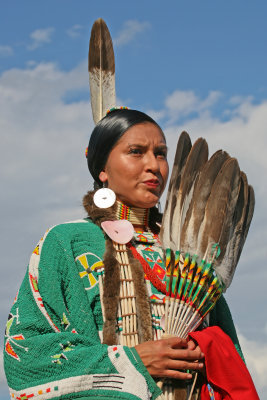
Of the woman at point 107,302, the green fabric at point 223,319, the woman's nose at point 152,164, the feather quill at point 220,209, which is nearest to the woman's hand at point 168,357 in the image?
the woman at point 107,302

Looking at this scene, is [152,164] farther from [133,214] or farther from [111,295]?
[111,295]

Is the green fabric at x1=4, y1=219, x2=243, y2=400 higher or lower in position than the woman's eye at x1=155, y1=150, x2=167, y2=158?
lower

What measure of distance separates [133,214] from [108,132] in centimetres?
45

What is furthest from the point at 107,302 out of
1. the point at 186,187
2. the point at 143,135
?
the point at 143,135

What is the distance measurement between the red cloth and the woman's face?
79 centimetres

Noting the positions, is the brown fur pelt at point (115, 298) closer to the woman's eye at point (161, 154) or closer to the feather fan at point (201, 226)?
the feather fan at point (201, 226)

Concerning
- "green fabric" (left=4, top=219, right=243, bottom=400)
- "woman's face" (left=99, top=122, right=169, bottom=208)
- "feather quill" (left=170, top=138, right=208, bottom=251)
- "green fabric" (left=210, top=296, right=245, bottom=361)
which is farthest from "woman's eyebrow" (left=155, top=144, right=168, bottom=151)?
"green fabric" (left=210, top=296, right=245, bottom=361)

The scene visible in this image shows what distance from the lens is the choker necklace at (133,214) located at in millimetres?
3365

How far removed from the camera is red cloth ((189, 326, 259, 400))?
2859 mm

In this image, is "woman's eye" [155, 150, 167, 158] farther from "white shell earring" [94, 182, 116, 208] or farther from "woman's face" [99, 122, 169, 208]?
"white shell earring" [94, 182, 116, 208]

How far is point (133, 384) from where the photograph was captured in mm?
2650

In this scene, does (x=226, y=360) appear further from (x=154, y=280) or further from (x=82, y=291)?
(x=82, y=291)

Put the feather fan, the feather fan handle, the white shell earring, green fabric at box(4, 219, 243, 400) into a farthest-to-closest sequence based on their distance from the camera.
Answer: the feather fan handle
the white shell earring
the feather fan
green fabric at box(4, 219, 243, 400)

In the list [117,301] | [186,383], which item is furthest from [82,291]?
[186,383]
